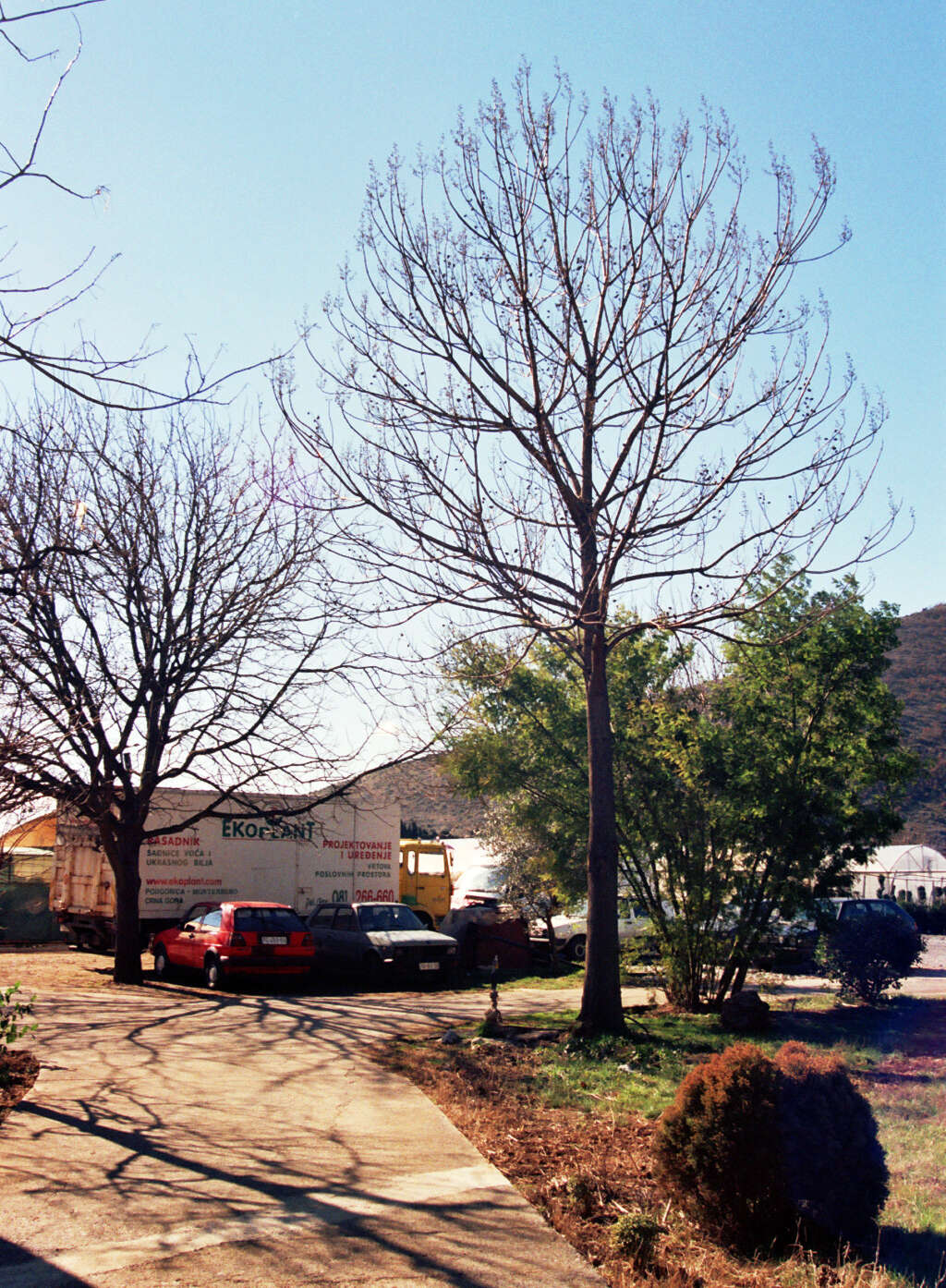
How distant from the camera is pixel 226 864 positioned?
2333 centimetres

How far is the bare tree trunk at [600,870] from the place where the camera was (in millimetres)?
11438

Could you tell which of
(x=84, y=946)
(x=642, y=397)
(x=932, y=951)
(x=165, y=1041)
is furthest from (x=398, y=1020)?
(x=932, y=951)

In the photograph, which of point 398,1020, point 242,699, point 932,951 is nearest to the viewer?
point 398,1020

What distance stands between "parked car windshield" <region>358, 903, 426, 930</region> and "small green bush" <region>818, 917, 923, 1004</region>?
8025 millimetres

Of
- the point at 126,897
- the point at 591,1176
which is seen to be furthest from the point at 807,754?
the point at 126,897

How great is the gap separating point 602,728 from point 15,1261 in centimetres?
804

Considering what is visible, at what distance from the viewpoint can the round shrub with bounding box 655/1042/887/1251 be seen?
5.14 metres

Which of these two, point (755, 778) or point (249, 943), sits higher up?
point (755, 778)

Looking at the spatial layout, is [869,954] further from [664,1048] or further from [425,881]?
[425,881]

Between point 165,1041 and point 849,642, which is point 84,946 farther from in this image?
point 849,642

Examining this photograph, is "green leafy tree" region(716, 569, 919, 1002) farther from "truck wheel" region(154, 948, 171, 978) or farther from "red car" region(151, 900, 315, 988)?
"truck wheel" region(154, 948, 171, 978)

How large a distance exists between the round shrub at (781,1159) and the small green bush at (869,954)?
9.77m

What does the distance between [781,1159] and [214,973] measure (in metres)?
14.6

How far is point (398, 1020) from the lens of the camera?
45.4ft
